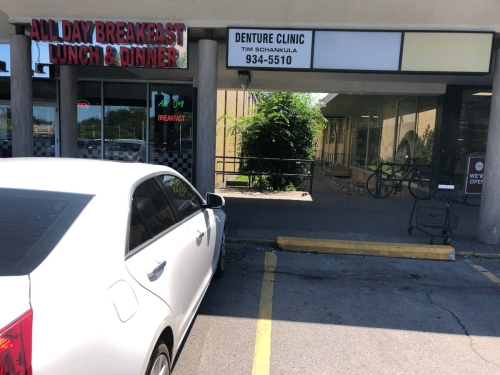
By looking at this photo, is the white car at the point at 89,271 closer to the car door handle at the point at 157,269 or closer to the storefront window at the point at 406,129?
the car door handle at the point at 157,269

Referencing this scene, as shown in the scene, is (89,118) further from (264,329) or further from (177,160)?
(264,329)

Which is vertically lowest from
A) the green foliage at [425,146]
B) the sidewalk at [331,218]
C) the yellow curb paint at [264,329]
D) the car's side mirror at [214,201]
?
the yellow curb paint at [264,329]

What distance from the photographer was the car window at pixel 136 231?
229 cm

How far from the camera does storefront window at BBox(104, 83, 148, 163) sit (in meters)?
11.0

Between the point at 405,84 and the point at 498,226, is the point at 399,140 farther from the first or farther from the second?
the point at 498,226

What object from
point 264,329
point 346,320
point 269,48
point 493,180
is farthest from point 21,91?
point 493,180

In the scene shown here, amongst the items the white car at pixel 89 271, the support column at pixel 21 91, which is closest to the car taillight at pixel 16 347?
the white car at pixel 89 271

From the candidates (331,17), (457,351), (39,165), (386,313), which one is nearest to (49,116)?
(331,17)

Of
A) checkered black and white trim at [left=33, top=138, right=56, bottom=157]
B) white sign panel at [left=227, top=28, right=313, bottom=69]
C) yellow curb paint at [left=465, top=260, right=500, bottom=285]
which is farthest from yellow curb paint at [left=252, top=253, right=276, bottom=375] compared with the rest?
checkered black and white trim at [left=33, top=138, right=56, bottom=157]

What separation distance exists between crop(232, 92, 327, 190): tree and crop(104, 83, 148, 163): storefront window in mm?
3620

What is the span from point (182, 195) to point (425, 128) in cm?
1058

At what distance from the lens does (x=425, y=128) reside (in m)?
12.1

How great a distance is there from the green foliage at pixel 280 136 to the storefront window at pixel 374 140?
3.91 m

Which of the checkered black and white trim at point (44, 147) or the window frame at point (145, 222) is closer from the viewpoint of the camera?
the window frame at point (145, 222)
